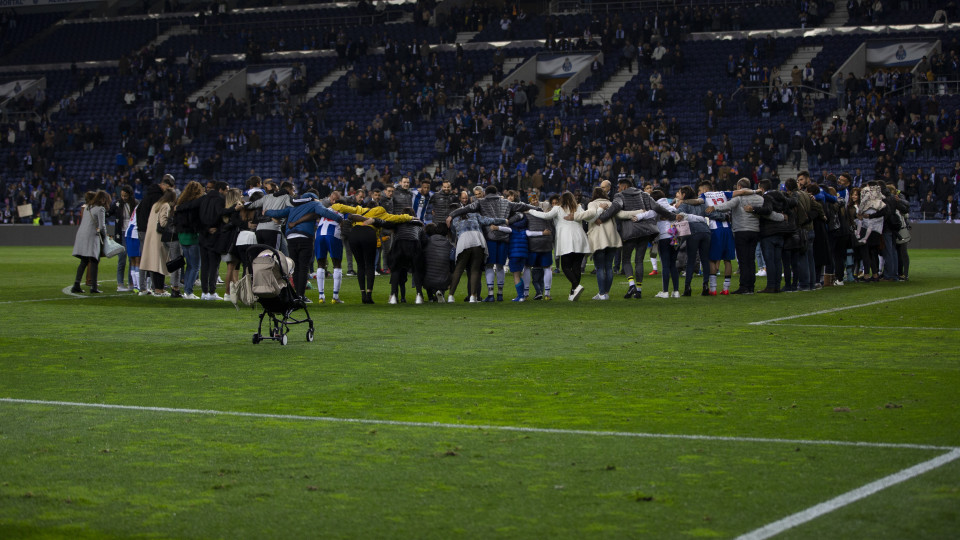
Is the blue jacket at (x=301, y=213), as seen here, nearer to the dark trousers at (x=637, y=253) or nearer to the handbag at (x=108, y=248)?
the handbag at (x=108, y=248)

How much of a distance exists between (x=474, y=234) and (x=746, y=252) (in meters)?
4.75

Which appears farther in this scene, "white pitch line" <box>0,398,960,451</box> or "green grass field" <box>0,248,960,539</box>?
"white pitch line" <box>0,398,960,451</box>

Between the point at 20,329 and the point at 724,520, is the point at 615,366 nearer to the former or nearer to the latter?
the point at 724,520

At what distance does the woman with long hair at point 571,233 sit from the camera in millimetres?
19656

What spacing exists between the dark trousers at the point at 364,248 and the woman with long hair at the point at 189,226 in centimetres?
267

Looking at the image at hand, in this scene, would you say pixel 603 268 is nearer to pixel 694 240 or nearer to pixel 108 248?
pixel 694 240

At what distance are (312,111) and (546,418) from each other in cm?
4682

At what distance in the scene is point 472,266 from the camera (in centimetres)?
1941

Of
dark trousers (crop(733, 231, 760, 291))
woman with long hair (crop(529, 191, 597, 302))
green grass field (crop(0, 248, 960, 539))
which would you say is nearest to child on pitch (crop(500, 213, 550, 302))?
woman with long hair (crop(529, 191, 597, 302))

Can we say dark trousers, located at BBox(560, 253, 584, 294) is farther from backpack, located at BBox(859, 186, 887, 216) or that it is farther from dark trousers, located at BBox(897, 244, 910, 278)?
dark trousers, located at BBox(897, 244, 910, 278)

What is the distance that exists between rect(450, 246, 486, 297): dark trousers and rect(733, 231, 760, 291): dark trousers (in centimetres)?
440

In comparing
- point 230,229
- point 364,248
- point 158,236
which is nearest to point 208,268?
point 230,229

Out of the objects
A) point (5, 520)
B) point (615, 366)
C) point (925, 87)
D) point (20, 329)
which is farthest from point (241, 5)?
point (5, 520)

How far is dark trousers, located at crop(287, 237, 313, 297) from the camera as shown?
60.6 feet
